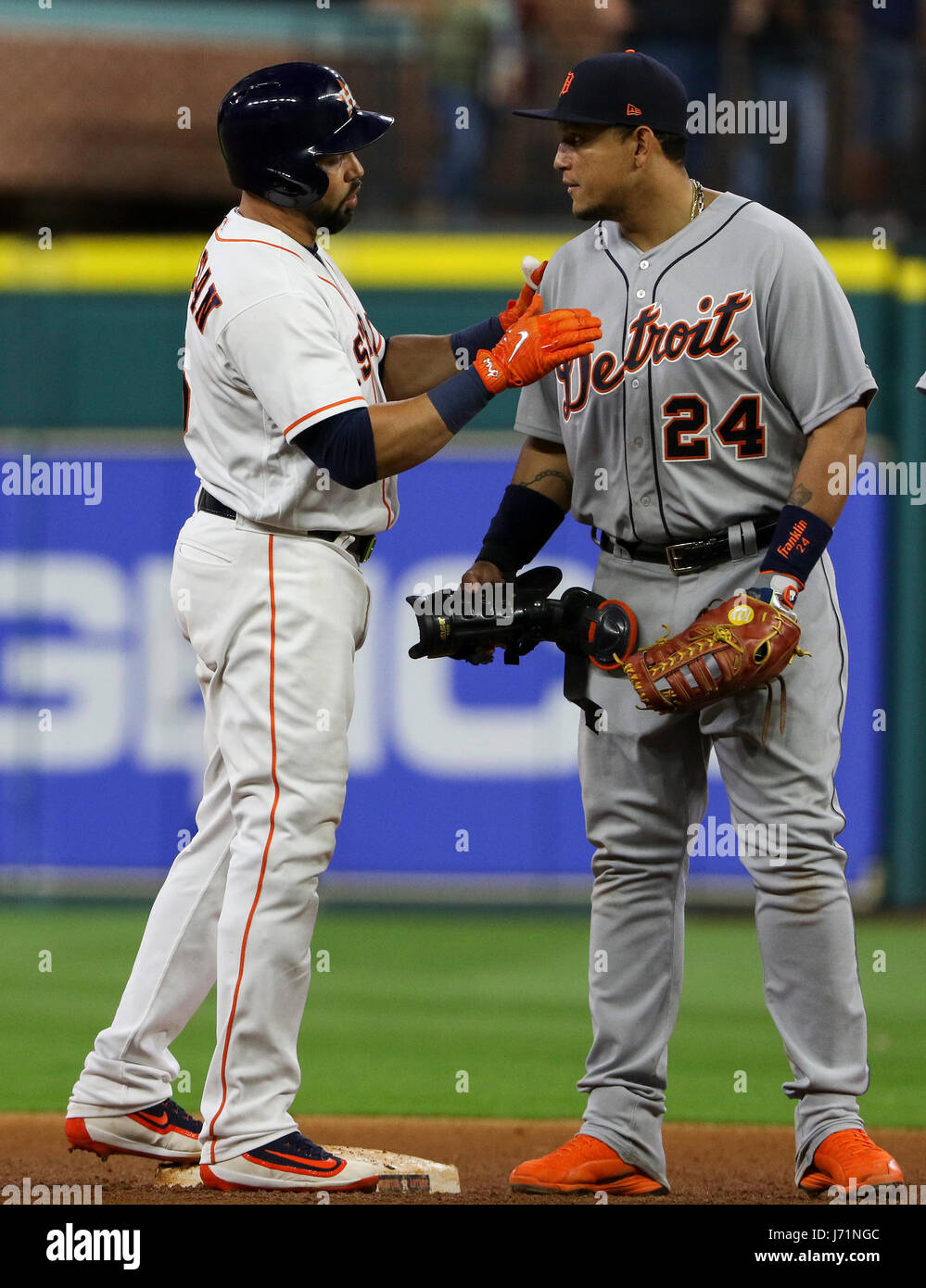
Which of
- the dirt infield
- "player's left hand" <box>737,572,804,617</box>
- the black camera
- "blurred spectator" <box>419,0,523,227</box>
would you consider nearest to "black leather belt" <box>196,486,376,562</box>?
the black camera

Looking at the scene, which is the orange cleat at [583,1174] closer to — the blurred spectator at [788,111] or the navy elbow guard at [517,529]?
the navy elbow guard at [517,529]

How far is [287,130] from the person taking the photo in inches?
133

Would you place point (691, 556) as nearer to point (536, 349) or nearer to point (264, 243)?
point (536, 349)

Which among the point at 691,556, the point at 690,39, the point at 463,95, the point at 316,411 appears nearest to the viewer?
the point at 316,411

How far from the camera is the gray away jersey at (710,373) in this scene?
343cm

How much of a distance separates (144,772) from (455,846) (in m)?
1.53

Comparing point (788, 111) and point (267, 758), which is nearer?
point (267, 758)

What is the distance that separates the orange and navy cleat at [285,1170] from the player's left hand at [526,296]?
165 centimetres

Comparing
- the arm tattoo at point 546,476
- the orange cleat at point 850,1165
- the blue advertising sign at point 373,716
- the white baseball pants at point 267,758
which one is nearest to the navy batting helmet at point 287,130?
the white baseball pants at point 267,758

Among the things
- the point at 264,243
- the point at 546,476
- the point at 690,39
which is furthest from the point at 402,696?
the point at 264,243

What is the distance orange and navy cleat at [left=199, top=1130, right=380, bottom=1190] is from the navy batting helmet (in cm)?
180

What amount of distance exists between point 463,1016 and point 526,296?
10.6 feet

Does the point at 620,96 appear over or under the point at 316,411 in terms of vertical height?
over

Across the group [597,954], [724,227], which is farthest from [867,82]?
[597,954]
